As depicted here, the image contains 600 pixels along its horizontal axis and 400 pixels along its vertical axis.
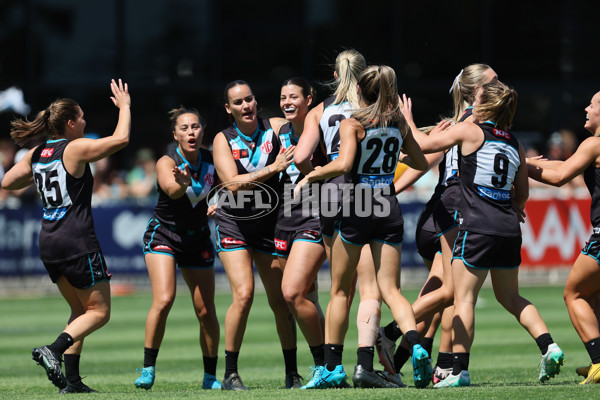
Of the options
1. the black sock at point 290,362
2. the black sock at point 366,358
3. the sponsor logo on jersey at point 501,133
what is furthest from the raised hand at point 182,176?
the sponsor logo on jersey at point 501,133

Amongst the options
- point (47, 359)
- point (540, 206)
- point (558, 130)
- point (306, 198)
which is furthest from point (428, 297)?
point (558, 130)

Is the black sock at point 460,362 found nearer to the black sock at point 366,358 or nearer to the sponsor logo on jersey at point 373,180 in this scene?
the black sock at point 366,358

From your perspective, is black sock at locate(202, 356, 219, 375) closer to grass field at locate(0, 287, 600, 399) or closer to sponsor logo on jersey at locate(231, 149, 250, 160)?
grass field at locate(0, 287, 600, 399)

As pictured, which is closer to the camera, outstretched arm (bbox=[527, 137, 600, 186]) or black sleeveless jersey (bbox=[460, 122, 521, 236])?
black sleeveless jersey (bbox=[460, 122, 521, 236])

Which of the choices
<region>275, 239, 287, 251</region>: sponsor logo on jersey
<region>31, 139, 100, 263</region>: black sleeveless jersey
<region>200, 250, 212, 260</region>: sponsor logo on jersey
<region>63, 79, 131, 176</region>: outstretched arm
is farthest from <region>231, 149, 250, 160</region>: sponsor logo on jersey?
<region>31, 139, 100, 263</region>: black sleeveless jersey

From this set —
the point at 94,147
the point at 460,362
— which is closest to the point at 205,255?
the point at 94,147

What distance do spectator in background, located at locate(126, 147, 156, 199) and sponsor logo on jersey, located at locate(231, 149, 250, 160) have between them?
11655mm

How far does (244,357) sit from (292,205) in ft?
11.7

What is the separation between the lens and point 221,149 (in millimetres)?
8531

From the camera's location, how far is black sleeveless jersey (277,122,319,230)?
8.39m

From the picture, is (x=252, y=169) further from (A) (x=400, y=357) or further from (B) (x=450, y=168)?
(A) (x=400, y=357)

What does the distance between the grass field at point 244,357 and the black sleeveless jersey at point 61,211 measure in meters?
1.19

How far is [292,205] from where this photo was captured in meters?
8.48

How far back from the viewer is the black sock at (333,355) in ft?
25.6
